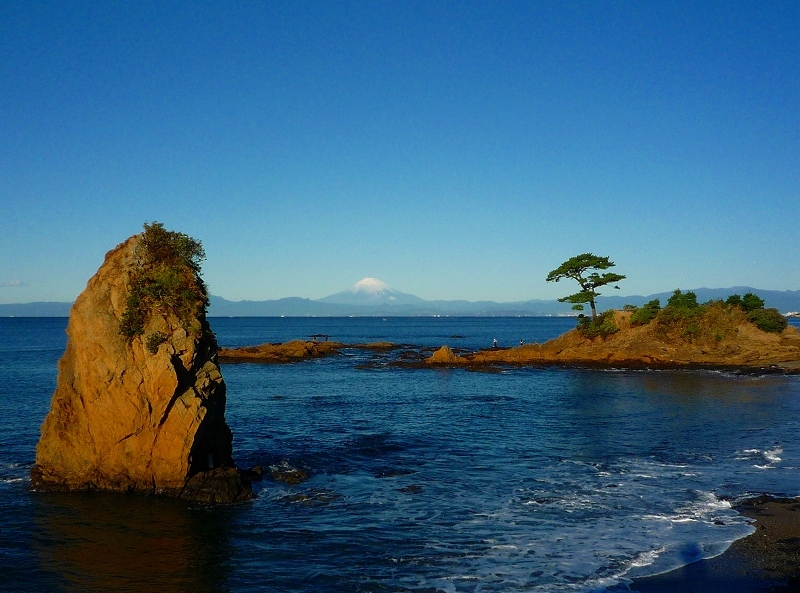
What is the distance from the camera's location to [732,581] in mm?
12984

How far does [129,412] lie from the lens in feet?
63.9

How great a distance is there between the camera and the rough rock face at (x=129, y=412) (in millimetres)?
19391

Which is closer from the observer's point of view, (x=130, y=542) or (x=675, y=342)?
(x=130, y=542)

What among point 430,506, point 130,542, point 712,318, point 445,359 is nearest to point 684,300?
point 712,318

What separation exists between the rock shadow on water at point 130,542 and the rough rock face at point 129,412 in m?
0.74

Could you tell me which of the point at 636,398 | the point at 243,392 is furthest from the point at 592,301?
the point at 243,392

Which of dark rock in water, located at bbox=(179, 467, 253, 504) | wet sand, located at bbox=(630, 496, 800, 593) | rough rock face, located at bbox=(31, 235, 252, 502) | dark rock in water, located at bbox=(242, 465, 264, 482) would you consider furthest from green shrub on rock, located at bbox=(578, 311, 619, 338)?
dark rock in water, located at bbox=(179, 467, 253, 504)

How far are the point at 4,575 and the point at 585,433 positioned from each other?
2356 cm

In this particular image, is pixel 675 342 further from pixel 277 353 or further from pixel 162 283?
pixel 162 283

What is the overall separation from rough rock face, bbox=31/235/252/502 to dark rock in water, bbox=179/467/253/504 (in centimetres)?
3

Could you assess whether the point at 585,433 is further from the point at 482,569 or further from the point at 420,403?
the point at 482,569

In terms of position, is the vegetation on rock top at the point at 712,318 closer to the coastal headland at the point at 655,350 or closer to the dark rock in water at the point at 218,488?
the coastal headland at the point at 655,350

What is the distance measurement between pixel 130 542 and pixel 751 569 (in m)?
14.7

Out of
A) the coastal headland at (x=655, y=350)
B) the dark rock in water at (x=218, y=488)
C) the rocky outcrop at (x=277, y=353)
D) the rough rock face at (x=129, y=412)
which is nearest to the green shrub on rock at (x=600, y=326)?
the coastal headland at (x=655, y=350)
